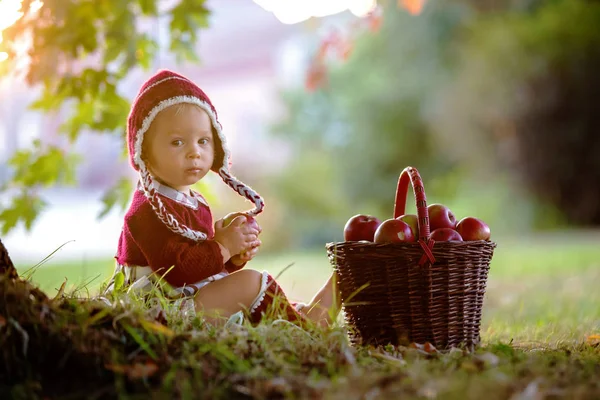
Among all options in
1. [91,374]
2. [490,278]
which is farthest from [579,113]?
[91,374]

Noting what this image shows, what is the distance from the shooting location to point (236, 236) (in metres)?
2.48

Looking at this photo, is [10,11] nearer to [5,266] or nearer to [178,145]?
[178,145]

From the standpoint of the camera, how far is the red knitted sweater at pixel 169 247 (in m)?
2.40

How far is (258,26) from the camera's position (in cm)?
1631

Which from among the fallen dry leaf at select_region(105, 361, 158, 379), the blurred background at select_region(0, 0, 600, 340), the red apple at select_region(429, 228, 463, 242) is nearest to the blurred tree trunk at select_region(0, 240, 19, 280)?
the fallen dry leaf at select_region(105, 361, 158, 379)

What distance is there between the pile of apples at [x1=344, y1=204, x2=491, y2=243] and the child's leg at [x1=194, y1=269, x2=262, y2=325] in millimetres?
411

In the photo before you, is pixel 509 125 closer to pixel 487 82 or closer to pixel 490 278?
pixel 487 82

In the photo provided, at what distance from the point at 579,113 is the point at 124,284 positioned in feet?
34.7

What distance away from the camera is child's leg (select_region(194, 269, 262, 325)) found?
7.97ft

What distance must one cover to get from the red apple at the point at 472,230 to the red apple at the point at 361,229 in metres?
0.31

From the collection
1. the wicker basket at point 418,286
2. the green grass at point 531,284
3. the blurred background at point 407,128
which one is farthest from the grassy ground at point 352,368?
the blurred background at point 407,128

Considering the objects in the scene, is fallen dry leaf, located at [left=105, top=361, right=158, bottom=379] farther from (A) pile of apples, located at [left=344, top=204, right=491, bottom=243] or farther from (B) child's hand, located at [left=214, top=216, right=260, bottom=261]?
(A) pile of apples, located at [left=344, top=204, right=491, bottom=243]

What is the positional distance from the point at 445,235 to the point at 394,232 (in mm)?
179

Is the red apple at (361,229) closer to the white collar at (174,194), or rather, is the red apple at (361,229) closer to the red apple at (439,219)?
the red apple at (439,219)
